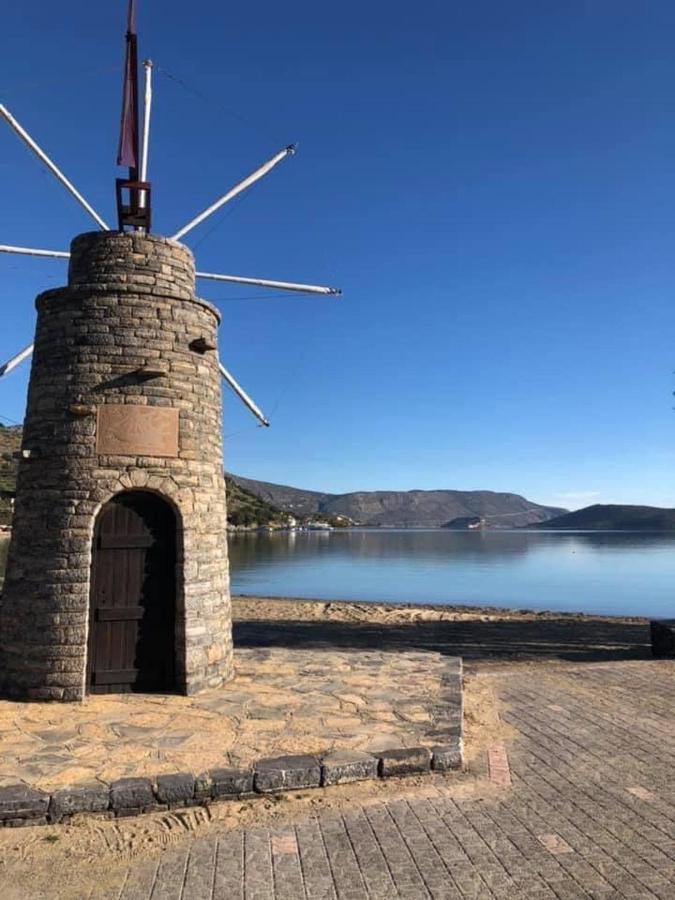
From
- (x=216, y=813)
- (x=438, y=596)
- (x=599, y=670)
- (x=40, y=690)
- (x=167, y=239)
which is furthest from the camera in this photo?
(x=438, y=596)

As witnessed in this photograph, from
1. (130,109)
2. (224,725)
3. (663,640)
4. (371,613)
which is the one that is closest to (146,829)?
(224,725)

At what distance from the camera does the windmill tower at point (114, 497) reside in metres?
8.48

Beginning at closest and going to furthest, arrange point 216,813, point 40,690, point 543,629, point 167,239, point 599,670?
point 216,813 → point 40,690 → point 167,239 → point 599,670 → point 543,629

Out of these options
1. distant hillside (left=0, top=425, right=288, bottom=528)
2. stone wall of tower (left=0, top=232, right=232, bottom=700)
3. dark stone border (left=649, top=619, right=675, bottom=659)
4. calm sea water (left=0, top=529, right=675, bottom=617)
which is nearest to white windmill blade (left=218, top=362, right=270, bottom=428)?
stone wall of tower (left=0, top=232, right=232, bottom=700)

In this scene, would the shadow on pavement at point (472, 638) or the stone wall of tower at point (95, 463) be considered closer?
the stone wall of tower at point (95, 463)

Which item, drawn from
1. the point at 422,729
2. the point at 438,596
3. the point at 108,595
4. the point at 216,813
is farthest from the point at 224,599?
the point at 438,596

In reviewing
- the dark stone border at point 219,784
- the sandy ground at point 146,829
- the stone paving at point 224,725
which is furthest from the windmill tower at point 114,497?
the sandy ground at point 146,829

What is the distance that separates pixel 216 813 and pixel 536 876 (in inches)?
100

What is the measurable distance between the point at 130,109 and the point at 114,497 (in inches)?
216

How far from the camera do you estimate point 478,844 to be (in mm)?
5098

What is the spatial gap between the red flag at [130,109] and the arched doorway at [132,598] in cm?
477

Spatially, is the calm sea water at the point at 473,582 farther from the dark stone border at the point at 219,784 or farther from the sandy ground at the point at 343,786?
the dark stone border at the point at 219,784

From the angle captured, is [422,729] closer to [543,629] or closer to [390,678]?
[390,678]

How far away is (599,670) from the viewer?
12000 millimetres
